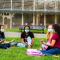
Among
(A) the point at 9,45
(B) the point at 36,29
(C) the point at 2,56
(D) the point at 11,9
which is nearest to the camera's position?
(C) the point at 2,56

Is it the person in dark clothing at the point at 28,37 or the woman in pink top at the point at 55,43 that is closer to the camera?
the woman in pink top at the point at 55,43

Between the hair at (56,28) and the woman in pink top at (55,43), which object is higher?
the hair at (56,28)

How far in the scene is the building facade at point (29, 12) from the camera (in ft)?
176

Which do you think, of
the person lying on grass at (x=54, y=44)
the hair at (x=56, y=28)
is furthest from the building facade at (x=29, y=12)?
the hair at (x=56, y=28)

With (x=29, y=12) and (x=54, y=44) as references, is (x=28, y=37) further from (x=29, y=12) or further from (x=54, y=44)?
(x=29, y=12)

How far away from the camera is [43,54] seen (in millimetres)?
12930

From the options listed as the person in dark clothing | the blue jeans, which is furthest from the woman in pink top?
the person in dark clothing

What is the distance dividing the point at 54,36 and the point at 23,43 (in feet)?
10.4

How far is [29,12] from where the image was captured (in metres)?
53.8

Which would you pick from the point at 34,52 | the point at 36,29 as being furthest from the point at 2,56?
the point at 36,29

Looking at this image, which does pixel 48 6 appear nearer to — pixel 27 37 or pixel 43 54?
pixel 27 37

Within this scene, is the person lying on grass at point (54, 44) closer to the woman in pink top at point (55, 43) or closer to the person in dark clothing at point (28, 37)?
the woman in pink top at point (55, 43)

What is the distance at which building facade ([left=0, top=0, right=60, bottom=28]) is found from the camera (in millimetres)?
53781

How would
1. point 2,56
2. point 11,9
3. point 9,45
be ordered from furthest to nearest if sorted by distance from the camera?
point 11,9
point 9,45
point 2,56
